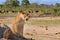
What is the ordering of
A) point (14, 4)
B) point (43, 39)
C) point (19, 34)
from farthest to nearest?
1. point (14, 4)
2. point (43, 39)
3. point (19, 34)

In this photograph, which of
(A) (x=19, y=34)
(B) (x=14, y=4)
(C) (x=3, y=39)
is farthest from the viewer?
(B) (x=14, y=4)

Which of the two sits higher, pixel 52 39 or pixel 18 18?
pixel 18 18

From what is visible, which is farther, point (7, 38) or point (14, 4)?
point (14, 4)

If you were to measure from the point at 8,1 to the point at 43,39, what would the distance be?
56390 millimetres

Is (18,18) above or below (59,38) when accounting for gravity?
above

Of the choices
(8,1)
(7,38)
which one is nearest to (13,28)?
(7,38)

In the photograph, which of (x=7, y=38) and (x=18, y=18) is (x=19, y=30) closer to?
(x=18, y=18)

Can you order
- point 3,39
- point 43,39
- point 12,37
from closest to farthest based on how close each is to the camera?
point 3,39 → point 12,37 → point 43,39

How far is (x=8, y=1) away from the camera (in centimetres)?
7000

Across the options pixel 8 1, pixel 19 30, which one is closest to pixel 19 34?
pixel 19 30

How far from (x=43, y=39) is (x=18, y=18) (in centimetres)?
198

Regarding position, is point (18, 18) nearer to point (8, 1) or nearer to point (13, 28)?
point (13, 28)

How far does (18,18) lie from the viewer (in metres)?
13.4

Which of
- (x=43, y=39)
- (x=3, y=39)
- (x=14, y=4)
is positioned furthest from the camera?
(x=14, y=4)
